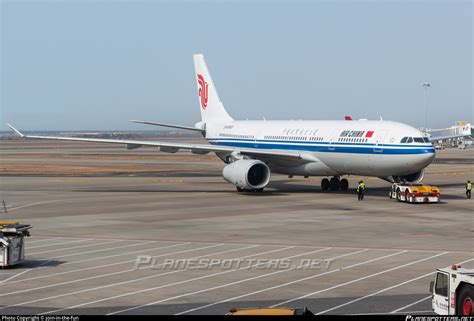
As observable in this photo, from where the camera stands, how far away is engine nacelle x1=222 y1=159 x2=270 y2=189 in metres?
57.6

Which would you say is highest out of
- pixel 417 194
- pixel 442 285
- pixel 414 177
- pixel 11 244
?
pixel 414 177

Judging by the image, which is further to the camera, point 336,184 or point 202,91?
point 202,91

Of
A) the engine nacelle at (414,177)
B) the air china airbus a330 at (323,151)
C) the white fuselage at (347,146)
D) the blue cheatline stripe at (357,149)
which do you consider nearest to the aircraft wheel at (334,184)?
the air china airbus a330 at (323,151)

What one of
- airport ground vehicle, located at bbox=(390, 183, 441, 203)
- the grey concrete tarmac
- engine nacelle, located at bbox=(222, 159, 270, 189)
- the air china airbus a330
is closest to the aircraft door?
the air china airbus a330

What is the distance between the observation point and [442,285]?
19.7 m

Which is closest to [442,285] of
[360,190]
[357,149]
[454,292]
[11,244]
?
[454,292]

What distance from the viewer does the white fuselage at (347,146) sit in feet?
174

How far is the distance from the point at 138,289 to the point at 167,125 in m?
49.2

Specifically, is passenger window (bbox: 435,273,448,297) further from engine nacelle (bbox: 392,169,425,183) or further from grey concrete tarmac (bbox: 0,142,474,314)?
engine nacelle (bbox: 392,169,425,183)

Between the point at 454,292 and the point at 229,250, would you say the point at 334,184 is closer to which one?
the point at 229,250

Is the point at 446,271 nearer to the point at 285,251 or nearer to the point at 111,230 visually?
the point at 285,251

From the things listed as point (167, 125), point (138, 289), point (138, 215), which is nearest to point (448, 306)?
point (138, 289)

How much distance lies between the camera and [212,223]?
4109 centimetres

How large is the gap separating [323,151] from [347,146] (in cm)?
276
